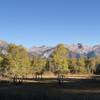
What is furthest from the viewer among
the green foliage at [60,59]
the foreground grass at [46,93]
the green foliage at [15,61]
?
the green foliage at [60,59]

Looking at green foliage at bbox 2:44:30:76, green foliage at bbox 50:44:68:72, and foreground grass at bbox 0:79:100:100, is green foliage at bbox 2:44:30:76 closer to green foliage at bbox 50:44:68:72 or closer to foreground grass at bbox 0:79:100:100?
green foliage at bbox 50:44:68:72

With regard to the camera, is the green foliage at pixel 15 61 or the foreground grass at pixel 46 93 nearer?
the foreground grass at pixel 46 93

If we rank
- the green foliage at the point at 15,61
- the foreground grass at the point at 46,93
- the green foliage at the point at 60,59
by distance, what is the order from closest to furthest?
the foreground grass at the point at 46,93
the green foliage at the point at 15,61
the green foliage at the point at 60,59

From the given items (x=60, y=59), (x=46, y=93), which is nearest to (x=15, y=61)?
(x=60, y=59)

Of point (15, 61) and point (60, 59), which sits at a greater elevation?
point (60, 59)

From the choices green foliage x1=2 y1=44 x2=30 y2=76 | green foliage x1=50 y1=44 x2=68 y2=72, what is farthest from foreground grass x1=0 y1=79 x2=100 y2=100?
green foliage x1=50 y1=44 x2=68 y2=72

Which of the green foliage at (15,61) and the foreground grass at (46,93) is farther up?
the green foliage at (15,61)

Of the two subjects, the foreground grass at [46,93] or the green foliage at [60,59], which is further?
the green foliage at [60,59]

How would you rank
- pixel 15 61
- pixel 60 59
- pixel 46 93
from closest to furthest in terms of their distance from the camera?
1. pixel 46 93
2. pixel 15 61
3. pixel 60 59

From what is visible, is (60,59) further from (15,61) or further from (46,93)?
(46,93)

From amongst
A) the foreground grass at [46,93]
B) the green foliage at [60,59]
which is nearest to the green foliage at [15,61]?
the green foliage at [60,59]

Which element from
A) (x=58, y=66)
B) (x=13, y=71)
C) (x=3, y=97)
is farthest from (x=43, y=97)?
(x=58, y=66)

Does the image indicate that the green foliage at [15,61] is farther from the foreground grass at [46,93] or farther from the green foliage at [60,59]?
the foreground grass at [46,93]

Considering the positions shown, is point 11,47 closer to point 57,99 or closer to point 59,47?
point 59,47
